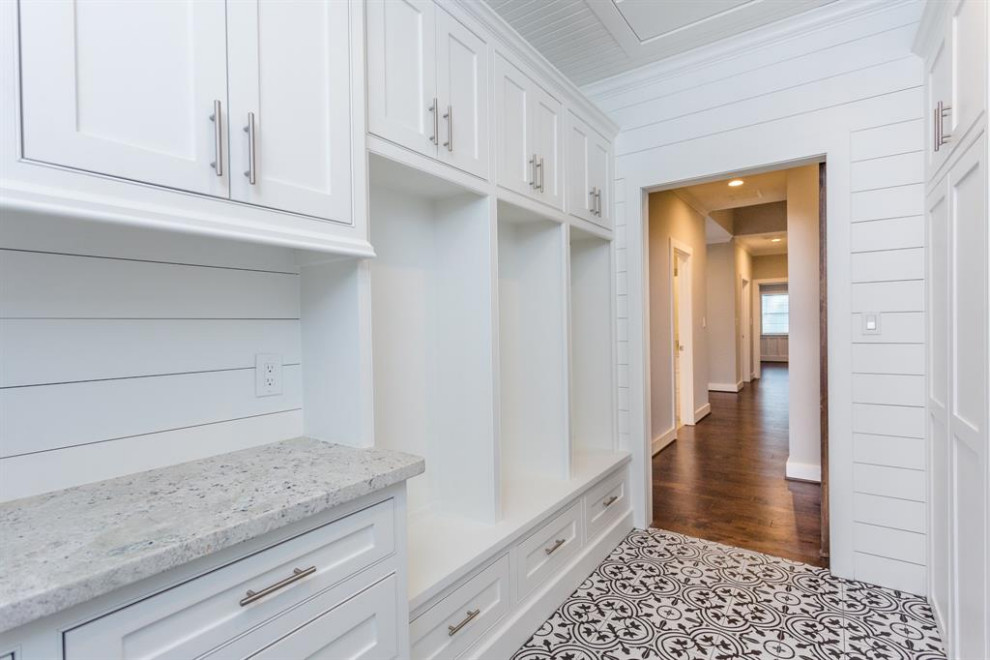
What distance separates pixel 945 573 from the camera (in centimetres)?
190

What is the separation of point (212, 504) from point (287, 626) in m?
0.30

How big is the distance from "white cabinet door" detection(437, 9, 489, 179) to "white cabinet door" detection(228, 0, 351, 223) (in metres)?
0.44

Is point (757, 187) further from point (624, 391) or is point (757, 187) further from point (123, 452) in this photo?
point (123, 452)

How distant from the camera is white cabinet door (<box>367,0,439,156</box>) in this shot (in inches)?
59.6

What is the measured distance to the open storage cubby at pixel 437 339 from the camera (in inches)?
77.4

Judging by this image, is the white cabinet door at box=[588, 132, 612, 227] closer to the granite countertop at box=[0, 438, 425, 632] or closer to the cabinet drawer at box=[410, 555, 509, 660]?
the cabinet drawer at box=[410, 555, 509, 660]

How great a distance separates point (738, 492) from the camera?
363 cm

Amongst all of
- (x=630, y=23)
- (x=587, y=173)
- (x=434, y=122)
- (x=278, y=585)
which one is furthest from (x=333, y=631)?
(x=630, y=23)

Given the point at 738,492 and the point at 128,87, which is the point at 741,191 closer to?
the point at 738,492

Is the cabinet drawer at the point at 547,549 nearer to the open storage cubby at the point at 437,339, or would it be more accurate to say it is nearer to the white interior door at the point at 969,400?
the open storage cubby at the point at 437,339

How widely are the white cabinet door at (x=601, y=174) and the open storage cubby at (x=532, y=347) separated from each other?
48 cm

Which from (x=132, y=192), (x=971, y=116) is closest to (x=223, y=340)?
(x=132, y=192)

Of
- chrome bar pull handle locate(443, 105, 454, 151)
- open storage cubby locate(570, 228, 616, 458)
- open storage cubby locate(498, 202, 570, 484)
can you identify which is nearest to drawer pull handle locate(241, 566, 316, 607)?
chrome bar pull handle locate(443, 105, 454, 151)

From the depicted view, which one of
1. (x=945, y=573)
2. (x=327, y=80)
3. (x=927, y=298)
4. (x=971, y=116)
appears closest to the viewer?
(x=327, y=80)
